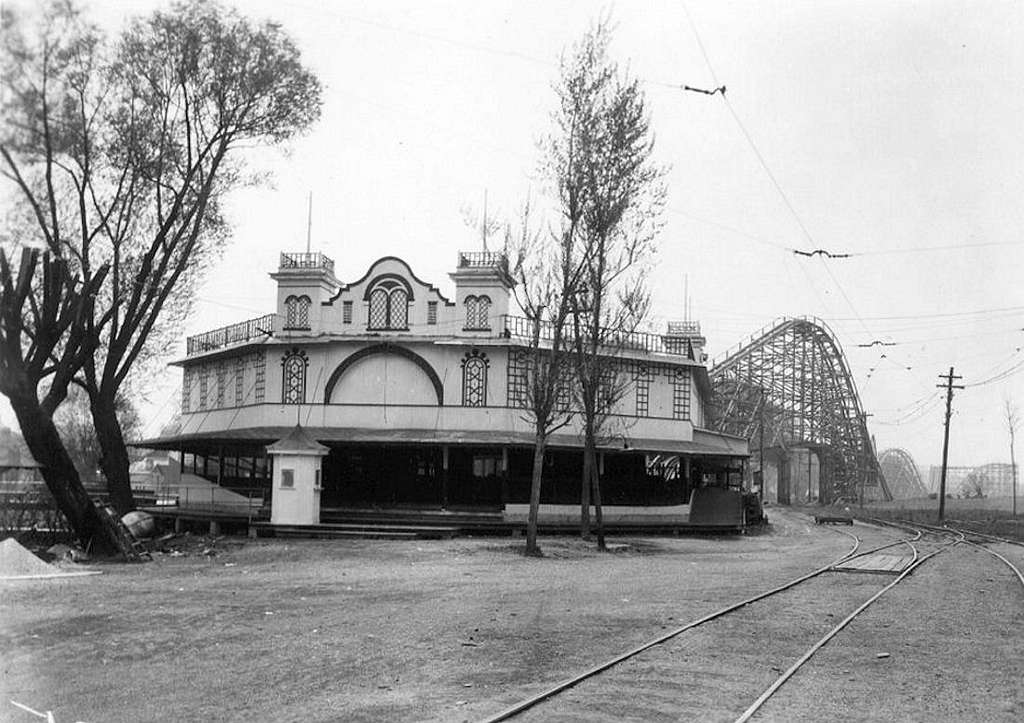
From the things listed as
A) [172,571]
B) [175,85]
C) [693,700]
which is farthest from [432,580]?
[175,85]

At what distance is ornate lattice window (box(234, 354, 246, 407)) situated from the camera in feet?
126

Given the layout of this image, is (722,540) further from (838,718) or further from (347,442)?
(838,718)

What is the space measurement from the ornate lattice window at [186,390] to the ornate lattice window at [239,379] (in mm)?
5422

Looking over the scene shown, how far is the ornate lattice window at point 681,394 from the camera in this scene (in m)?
38.6

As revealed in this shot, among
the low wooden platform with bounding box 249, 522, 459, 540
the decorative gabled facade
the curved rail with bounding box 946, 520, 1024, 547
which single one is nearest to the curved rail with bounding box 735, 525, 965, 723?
the low wooden platform with bounding box 249, 522, 459, 540

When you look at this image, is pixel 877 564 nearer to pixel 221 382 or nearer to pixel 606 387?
pixel 606 387

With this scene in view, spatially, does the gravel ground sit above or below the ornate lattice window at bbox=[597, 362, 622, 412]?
below

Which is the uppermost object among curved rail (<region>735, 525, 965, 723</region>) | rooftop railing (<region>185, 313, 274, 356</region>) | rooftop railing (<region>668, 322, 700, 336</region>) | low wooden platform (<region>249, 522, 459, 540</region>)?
rooftop railing (<region>668, 322, 700, 336</region>)

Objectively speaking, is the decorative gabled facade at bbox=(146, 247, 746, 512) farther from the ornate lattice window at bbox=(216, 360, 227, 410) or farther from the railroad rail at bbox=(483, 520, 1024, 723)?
the railroad rail at bbox=(483, 520, 1024, 723)

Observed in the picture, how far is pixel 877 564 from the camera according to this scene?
2169 centimetres

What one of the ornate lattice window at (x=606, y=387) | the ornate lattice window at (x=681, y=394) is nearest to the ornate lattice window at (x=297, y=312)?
the ornate lattice window at (x=606, y=387)

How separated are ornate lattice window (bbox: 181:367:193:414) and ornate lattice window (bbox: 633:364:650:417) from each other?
19.2m

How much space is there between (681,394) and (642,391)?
192 cm

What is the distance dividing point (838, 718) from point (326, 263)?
3185cm
